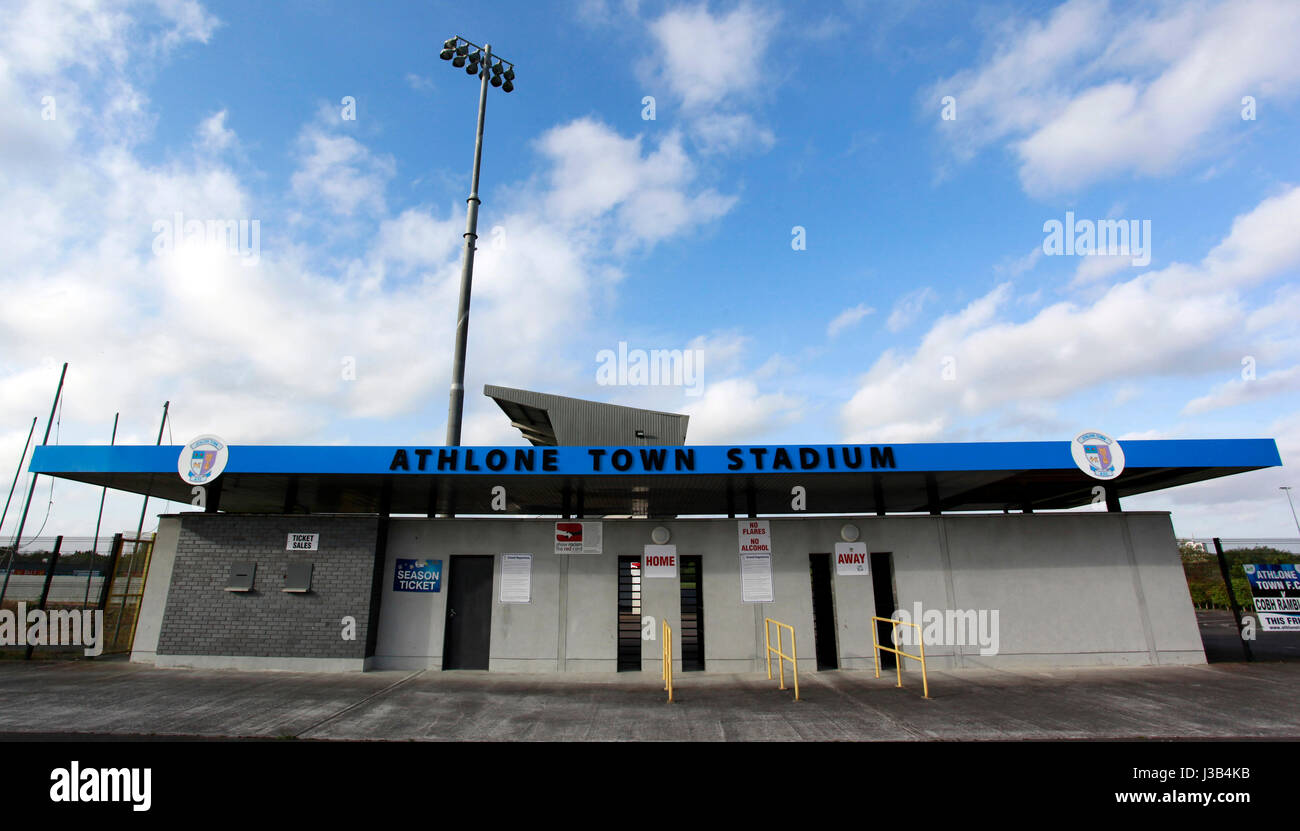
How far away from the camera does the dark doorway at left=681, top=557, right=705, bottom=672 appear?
12.2 metres

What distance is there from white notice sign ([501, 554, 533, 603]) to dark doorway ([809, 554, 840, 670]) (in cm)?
632

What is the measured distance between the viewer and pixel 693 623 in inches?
496

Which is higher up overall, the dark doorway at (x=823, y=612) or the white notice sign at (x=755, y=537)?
the white notice sign at (x=755, y=537)

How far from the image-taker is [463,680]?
36.0 ft

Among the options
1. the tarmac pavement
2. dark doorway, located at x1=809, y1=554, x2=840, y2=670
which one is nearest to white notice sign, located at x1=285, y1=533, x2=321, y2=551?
the tarmac pavement

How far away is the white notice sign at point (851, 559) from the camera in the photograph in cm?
1222

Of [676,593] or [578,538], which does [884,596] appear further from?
[578,538]

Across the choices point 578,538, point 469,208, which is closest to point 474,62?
point 469,208

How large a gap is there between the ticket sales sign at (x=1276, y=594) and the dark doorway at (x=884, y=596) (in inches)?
322

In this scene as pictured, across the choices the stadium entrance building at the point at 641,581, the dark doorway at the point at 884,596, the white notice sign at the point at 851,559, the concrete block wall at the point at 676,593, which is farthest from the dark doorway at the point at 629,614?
the dark doorway at the point at 884,596

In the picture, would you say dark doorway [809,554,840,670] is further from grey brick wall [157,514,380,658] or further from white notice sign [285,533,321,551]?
white notice sign [285,533,321,551]

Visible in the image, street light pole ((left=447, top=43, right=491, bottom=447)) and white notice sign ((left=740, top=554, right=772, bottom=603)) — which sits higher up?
street light pole ((left=447, top=43, right=491, bottom=447))

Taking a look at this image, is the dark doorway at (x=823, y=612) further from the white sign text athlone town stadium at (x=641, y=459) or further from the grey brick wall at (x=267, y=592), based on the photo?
the grey brick wall at (x=267, y=592)

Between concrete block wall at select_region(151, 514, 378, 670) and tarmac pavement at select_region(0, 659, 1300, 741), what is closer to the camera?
tarmac pavement at select_region(0, 659, 1300, 741)
